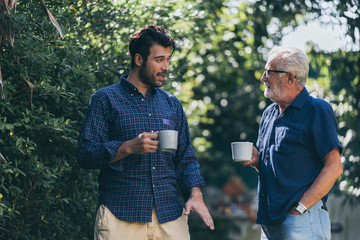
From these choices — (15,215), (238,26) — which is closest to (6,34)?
(15,215)

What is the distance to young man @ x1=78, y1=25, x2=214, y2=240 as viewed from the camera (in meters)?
3.07

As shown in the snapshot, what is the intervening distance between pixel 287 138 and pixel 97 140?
1122 mm

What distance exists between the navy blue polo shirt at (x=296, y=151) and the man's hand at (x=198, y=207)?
1.25ft

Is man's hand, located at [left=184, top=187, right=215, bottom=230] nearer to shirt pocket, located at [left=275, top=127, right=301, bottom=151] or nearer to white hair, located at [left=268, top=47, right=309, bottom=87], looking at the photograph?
shirt pocket, located at [left=275, top=127, right=301, bottom=151]

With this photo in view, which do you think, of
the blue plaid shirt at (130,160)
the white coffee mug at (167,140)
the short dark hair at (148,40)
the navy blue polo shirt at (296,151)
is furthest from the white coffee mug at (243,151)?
the short dark hair at (148,40)

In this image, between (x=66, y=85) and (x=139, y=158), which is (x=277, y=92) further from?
(x=66, y=85)

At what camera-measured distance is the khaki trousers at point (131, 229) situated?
306 centimetres

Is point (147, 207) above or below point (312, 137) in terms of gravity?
below

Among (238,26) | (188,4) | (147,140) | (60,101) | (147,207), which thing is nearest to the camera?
(147,140)

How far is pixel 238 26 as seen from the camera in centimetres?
998

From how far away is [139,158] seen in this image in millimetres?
3174

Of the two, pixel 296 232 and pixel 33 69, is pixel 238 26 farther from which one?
pixel 296 232

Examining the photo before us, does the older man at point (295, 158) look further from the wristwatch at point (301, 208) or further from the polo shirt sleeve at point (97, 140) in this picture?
the polo shirt sleeve at point (97, 140)

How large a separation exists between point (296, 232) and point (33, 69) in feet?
7.27
